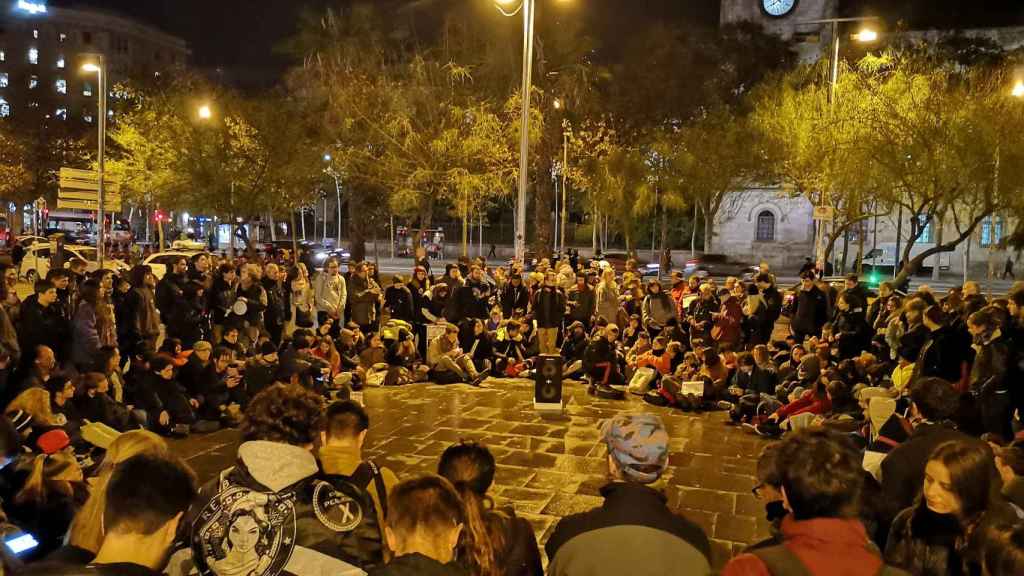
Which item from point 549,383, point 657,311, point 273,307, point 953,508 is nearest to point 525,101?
point 657,311

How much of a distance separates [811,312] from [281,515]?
469 inches

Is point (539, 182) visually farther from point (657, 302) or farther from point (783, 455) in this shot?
point (783, 455)

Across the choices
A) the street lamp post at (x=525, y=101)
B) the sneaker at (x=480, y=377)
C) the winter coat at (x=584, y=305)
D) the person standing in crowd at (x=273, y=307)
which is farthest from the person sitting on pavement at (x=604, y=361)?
the person standing in crowd at (x=273, y=307)

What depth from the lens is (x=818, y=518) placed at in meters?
2.59

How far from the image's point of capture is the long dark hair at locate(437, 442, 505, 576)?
2879mm

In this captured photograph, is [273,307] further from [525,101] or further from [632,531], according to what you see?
[632,531]

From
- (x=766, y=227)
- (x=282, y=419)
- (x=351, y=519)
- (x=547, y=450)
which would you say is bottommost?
(x=547, y=450)

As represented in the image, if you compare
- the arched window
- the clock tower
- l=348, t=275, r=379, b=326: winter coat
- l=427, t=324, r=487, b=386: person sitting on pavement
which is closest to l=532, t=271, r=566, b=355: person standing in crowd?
l=427, t=324, r=487, b=386: person sitting on pavement

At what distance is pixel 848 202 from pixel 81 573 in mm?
24189

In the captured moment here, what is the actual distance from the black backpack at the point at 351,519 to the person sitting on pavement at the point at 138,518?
53cm

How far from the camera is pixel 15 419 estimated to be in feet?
21.3

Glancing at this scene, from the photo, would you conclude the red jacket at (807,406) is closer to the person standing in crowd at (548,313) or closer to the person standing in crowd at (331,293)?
the person standing in crowd at (548,313)

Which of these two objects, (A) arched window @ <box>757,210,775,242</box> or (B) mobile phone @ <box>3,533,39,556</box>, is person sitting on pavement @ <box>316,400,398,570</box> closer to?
(B) mobile phone @ <box>3,533,39,556</box>

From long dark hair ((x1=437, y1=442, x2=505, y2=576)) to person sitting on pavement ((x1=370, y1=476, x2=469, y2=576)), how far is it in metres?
0.20
